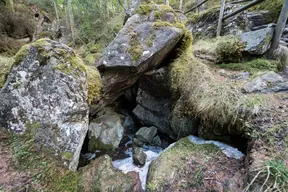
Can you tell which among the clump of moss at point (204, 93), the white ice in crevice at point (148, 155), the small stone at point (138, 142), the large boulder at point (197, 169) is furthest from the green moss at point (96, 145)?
the clump of moss at point (204, 93)

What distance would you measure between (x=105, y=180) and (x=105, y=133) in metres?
1.33

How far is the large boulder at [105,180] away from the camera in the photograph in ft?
7.69

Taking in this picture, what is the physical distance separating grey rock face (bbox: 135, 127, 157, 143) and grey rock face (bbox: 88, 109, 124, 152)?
47cm

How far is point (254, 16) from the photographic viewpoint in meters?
4.23

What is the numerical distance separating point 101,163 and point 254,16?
5235 mm

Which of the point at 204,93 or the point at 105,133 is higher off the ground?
the point at 204,93

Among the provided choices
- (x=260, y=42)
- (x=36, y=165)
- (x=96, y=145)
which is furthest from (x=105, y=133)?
(x=260, y=42)

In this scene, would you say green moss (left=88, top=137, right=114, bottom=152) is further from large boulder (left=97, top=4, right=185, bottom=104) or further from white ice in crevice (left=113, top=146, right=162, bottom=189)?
large boulder (left=97, top=4, right=185, bottom=104)

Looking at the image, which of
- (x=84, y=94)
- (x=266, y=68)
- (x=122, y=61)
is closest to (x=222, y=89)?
(x=266, y=68)

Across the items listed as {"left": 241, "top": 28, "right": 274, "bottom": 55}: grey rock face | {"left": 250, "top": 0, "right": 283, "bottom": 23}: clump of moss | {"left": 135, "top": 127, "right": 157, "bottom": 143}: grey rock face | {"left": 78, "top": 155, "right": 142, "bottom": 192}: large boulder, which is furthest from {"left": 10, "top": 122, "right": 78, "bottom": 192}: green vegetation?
{"left": 250, "top": 0, "right": 283, "bottom": 23}: clump of moss

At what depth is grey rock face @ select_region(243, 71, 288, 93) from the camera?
2682mm

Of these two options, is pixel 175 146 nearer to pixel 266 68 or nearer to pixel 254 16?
pixel 266 68

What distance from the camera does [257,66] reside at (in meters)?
3.30

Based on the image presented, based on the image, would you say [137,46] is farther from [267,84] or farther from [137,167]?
[267,84]
